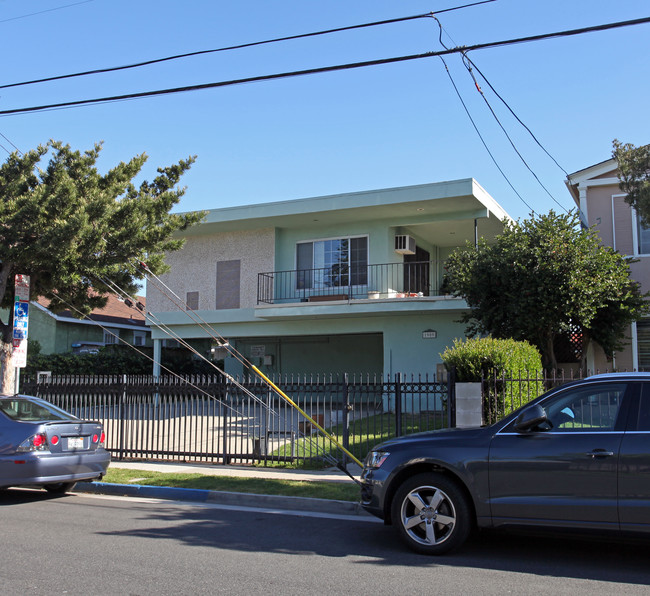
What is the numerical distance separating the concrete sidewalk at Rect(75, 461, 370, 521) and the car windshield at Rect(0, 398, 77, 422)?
1.35 m

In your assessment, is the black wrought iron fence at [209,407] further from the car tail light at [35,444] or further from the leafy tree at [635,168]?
the leafy tree at [635,168]

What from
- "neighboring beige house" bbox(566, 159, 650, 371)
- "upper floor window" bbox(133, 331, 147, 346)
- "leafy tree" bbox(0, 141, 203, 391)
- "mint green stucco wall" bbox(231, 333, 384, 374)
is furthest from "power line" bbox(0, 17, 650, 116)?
"upper floor window" bbox(133, 331, 147, 346)

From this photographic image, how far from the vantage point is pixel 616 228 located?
15.8 metres

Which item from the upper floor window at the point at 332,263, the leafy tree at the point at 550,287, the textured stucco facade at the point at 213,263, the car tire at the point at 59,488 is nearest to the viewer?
the car tire at the point at 59,488

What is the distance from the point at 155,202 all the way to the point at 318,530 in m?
8.50

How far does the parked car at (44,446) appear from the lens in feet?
27.2

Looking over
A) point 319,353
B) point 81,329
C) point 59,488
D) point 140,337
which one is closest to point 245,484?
point 59,488

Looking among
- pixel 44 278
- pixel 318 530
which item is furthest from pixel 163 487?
pixel 44 278

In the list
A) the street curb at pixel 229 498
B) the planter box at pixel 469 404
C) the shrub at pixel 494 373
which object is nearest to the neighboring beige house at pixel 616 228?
the shrub at pixel 494 373

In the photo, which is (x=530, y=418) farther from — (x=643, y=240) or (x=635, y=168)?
(x=643, y=240)

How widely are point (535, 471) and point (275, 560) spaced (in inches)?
96.2

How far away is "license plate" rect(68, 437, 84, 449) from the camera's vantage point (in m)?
8.86

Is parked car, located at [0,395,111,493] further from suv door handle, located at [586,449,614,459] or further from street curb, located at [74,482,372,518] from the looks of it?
suv door handle, located at [586,449,614,459]

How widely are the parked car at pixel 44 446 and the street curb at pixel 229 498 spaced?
529 mm
